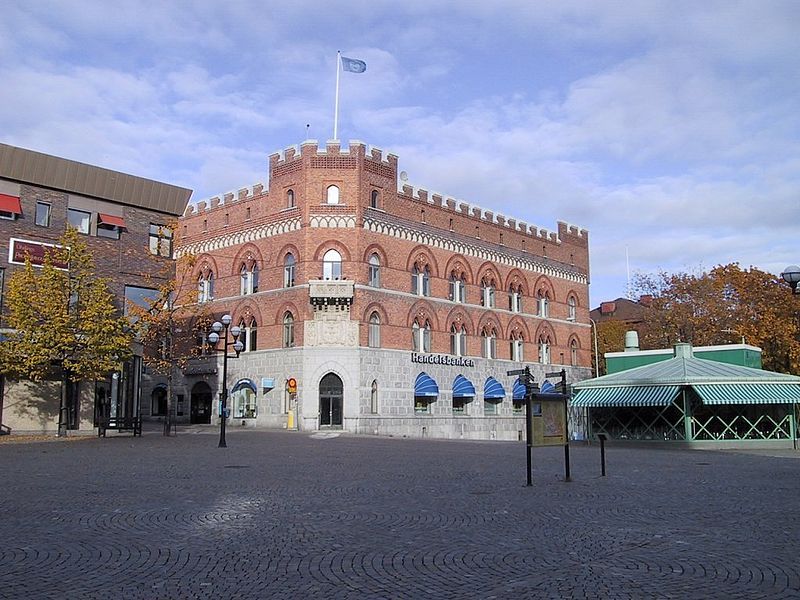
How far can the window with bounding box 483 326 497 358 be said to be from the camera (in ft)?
167

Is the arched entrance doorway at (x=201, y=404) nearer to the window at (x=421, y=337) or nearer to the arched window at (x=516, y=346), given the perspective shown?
the window at (x=421, y=337)

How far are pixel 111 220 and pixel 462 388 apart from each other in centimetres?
2364

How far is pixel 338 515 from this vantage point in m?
10.8

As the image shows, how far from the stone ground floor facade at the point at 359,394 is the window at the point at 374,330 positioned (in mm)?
592

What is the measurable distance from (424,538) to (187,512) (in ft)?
12.2

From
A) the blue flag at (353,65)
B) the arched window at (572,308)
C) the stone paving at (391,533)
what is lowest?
the stone paving at (391,533)

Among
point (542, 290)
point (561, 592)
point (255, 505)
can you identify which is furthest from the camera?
point (542, 290)

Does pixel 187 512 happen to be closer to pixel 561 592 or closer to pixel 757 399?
pixel 561 592

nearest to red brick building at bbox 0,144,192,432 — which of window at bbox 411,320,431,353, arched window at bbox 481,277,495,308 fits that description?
window at bbox 411,320,431,353

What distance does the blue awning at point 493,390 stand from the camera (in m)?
49.8

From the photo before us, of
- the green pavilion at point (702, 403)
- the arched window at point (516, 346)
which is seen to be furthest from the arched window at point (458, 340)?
the green pavilion at point (702, 403)

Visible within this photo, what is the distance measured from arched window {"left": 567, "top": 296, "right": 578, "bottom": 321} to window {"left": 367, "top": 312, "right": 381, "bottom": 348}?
2070 centimetres

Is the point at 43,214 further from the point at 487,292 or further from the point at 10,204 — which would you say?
the point at 487,292

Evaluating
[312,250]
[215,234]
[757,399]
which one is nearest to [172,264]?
[312,250]
